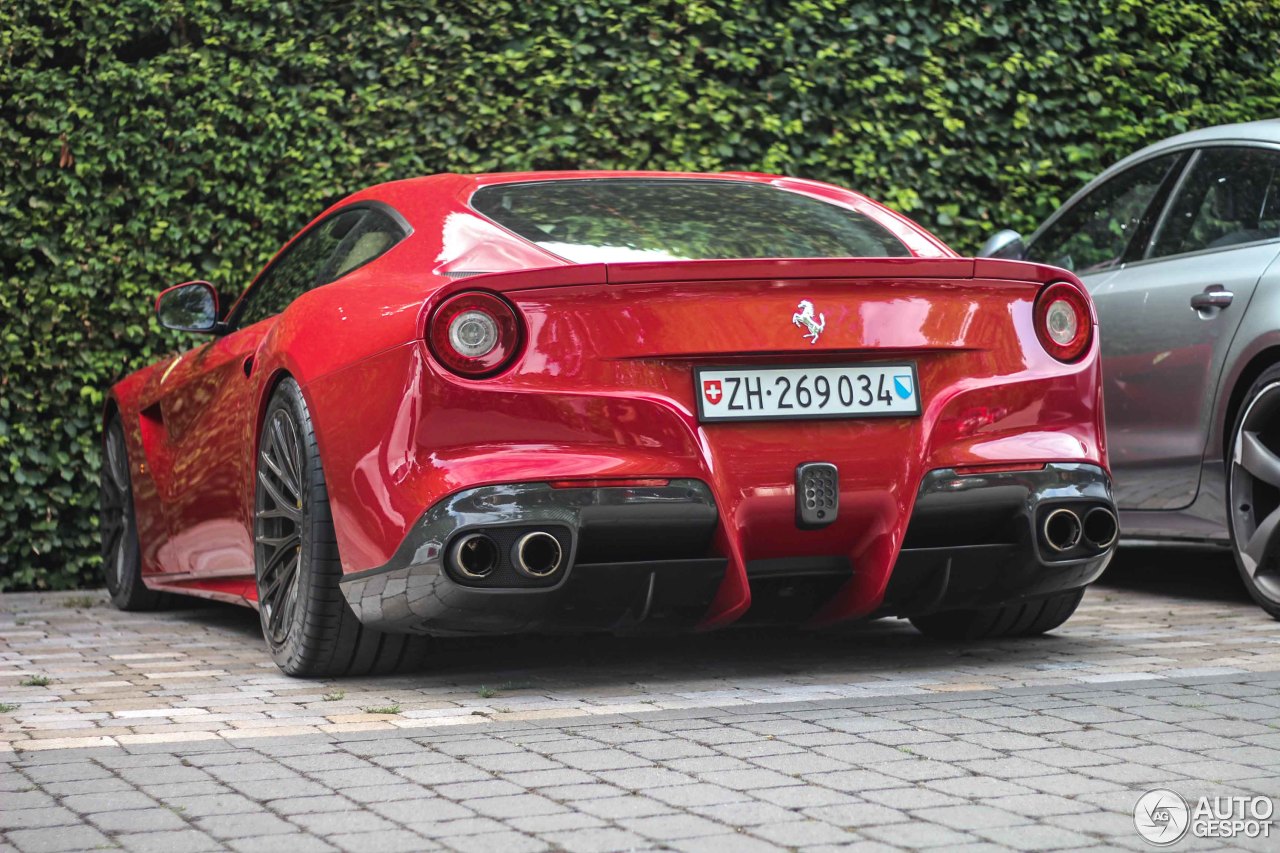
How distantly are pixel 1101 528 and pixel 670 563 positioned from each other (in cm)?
118

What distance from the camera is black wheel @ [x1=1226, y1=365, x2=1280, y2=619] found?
5.39 meters

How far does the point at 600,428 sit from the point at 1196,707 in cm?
150

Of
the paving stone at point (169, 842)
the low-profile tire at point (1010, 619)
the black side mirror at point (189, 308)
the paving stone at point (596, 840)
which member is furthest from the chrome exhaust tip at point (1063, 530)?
the black side mirror at point (189, 308)

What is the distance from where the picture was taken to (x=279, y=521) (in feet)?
15.8

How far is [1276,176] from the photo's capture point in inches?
228

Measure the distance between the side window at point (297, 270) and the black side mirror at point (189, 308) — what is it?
11 cm

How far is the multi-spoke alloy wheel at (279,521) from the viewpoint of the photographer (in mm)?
4625

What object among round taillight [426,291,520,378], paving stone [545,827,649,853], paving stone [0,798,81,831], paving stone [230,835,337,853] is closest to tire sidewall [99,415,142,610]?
round taillight [426,291,520,378]

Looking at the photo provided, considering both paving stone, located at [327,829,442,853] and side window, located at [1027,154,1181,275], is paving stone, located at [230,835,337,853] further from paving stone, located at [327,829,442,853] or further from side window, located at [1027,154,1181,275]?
side window, located at [1027,154,1181,275]

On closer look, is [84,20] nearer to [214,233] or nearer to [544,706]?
[214,233]

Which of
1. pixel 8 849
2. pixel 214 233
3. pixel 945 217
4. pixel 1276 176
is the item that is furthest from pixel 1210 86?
pixel 8 849

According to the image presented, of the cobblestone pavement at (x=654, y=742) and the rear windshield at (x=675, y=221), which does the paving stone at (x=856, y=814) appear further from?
the rear windshield at (x=675, y=221)

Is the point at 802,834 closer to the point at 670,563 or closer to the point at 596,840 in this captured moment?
the point at 596,840

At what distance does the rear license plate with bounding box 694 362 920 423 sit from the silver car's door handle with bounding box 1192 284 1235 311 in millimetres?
1897
